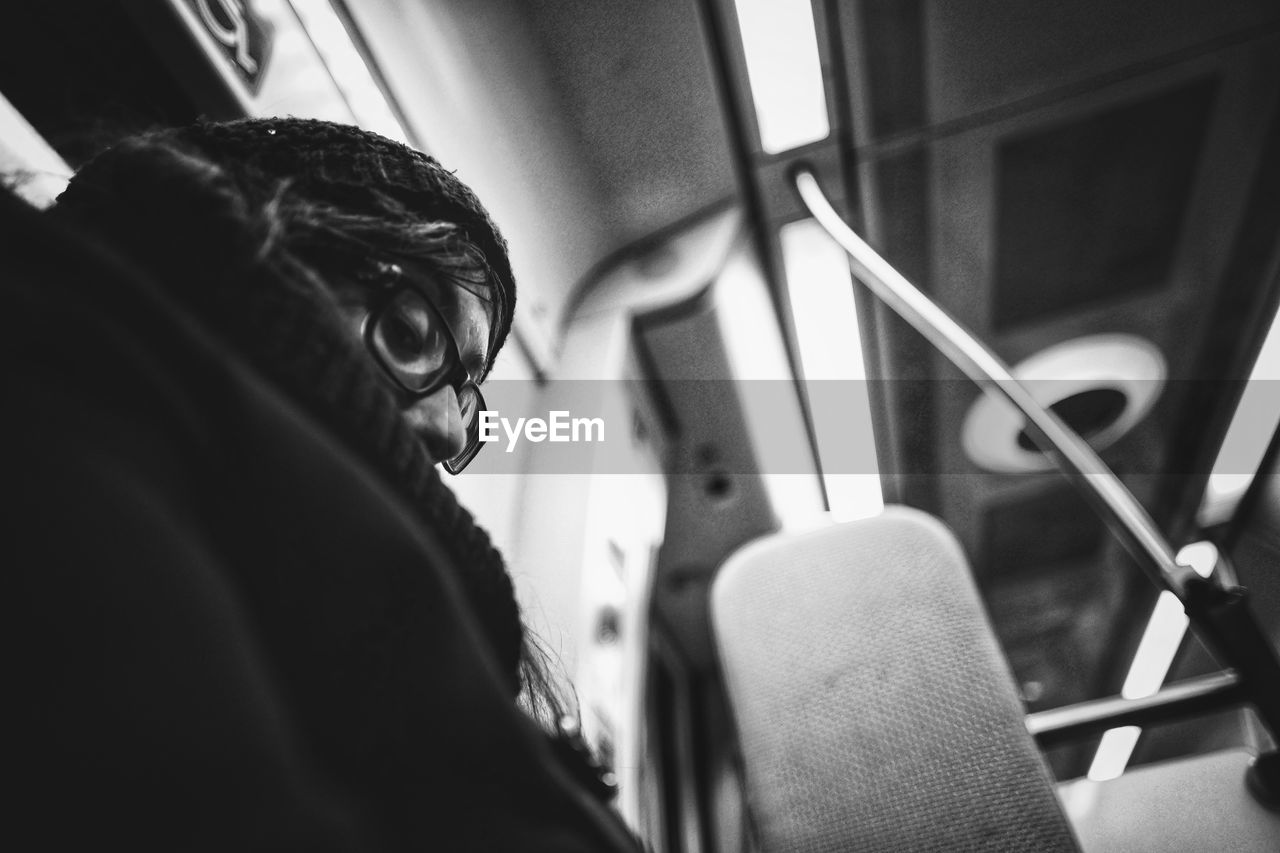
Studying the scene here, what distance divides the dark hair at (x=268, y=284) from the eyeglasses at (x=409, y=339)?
0.05 meters

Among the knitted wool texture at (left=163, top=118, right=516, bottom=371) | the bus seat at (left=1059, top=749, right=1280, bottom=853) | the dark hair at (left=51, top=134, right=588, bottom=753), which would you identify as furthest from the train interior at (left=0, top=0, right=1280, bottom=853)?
the dark hair at (left=51, top=134, right=588, bottom=753)

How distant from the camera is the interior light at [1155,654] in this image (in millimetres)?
705

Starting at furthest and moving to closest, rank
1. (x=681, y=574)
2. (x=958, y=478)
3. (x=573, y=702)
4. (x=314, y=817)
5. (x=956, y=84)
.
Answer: (x=958, y=478) → (x=681, y=574) → (x=956, y=84) → (x=573, y=702) → (x=314, y=817)

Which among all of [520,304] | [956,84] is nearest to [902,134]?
[956,84]

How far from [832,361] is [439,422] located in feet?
4.50

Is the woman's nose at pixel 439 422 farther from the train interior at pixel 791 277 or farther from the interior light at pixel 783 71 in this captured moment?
the interior light at pixel 783 71

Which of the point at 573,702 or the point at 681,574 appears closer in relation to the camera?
the point at 573,702

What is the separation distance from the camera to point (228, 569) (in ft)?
0.76

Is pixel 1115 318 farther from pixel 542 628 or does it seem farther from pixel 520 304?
pixel 542 628

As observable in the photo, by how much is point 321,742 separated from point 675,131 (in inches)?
50.3

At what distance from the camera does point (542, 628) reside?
888mm

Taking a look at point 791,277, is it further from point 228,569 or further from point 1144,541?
point 228,569

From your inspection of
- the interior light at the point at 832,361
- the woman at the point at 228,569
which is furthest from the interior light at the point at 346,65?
the interior light at the point at 832,361

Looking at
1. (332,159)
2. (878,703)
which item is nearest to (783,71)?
(332,159)
